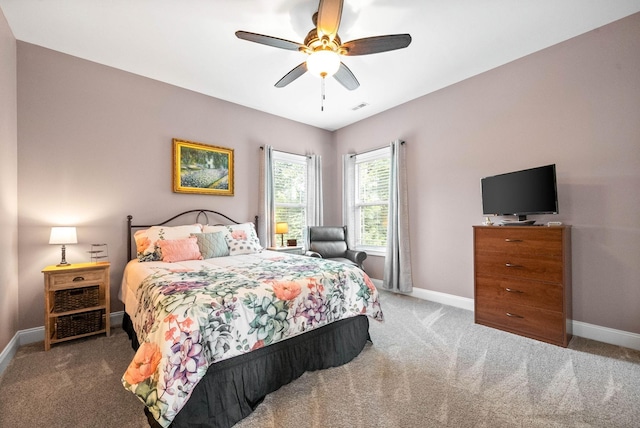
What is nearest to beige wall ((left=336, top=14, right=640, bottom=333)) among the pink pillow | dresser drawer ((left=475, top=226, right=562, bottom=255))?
dresser drawer ((left=475, top=226, right=562, bottom=255))

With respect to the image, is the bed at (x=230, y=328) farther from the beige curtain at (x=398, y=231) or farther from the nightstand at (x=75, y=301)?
the beige curtain at (x=398, y=231)

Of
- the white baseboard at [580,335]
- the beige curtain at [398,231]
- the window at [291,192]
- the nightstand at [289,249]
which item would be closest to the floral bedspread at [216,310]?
the white baseboard at [580,335]

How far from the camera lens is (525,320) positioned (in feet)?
8.89

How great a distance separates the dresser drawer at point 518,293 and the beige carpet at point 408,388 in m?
0.36

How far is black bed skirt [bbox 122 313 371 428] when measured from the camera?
157cm

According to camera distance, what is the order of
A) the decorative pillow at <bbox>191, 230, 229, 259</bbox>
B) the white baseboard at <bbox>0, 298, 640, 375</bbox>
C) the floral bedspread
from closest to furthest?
1. the floral bedspread
2. the white baseboard at <bbox>0, 298, 640, 375</bbox>
3. the decorative pillow at <bbox>191, 230, 229, 259</bbox>

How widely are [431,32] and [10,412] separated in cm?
432

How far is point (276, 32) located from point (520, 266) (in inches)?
130

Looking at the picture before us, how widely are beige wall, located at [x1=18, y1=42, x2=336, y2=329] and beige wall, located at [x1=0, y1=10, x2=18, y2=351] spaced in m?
0.09

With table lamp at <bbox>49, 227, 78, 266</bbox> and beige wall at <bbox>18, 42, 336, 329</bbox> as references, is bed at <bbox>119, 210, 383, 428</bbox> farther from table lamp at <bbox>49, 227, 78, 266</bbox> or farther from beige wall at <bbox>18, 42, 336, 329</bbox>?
beige wall at <bbox>18, 42, 336, 329</bbox>

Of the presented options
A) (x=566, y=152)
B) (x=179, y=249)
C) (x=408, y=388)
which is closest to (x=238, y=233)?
(x=179, y=249)

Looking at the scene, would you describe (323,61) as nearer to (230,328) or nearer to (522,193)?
(230,328)

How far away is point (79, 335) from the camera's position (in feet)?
8.92

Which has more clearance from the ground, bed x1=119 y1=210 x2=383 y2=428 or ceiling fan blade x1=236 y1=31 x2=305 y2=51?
ceiling fan blade x1=236 y1=31 x2=305 y2=51
